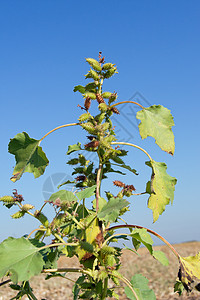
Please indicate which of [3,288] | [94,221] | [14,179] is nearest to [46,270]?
[94,221]

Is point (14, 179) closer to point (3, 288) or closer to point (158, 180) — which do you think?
point (158, 180)

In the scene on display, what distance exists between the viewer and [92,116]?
6.15ft

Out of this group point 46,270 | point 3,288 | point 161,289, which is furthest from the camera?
point 3,288

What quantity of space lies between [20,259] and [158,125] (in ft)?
3.48

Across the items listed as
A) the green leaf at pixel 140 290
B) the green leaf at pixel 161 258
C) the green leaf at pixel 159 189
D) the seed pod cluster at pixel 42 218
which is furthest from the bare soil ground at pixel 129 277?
the seed pod cluster at pixel 42 218

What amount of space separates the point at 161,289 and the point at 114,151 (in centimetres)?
422

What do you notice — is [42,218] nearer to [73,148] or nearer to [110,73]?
[73,148]

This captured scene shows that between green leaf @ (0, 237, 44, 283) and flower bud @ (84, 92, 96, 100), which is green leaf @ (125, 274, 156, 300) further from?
flower bud @ (84, 92, 96, 100)

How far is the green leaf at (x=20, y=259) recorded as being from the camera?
57.2 inches

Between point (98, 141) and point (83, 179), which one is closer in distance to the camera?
point (98, 141)

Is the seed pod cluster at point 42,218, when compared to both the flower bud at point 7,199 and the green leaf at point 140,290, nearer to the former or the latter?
the flower bud at point 7,199

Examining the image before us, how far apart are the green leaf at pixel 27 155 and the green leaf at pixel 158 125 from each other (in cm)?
60

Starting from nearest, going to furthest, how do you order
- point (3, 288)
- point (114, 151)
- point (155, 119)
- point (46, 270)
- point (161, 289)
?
point (46, 270)
point (114, 151)
point (155, 119)
point (161, 289)
point (3, 288)

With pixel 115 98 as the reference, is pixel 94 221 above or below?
below
